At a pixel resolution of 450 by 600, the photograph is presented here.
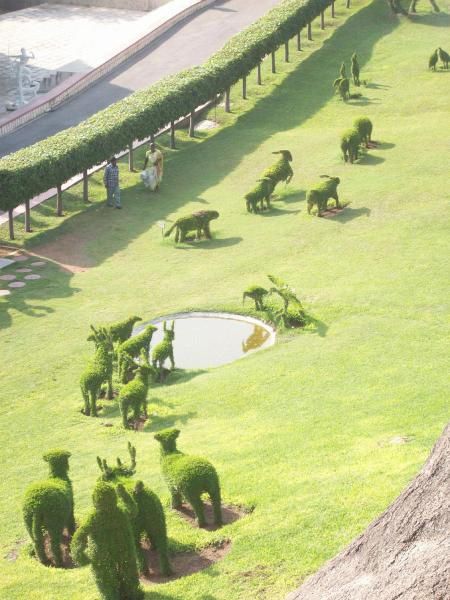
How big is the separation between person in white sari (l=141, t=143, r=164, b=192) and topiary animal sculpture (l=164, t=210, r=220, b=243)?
16.5 ft

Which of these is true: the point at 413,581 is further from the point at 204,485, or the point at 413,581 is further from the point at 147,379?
the point at 147,379

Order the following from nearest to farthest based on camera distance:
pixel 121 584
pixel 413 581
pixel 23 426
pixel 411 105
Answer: pixel 413 581, pixel 121 584, pixel 23 426, pixel 411 105

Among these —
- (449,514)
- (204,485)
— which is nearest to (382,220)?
(204,485)

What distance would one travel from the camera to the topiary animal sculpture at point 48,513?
671 inches

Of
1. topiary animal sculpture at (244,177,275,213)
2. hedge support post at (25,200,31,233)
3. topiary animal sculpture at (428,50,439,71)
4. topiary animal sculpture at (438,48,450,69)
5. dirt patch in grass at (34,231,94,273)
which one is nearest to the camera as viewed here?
dirt patch in grass at (34,231,94,273)

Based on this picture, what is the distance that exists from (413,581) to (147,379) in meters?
13.9

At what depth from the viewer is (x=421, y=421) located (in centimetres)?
2033

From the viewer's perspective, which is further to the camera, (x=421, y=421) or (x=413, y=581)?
(x=421, y=421)

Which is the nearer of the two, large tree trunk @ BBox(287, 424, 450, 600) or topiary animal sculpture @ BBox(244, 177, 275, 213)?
large tree trunk @ BBox(287, 424, 450, 600)

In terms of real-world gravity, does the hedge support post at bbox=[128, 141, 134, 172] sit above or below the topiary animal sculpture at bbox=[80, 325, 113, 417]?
below

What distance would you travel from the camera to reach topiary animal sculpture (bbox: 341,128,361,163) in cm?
3956

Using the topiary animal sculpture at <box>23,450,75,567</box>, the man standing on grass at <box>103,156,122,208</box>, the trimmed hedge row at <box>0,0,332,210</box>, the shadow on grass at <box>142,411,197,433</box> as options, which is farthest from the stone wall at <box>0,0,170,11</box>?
the topiary animal sculpture at <box>23,450,75,567</box>

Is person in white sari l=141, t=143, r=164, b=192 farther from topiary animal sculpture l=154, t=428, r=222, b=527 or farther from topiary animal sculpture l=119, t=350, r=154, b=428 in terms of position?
topiary animal sculpture l=154, t=428, r=222, b=527

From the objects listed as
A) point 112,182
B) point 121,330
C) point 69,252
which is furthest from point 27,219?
point 121,330
